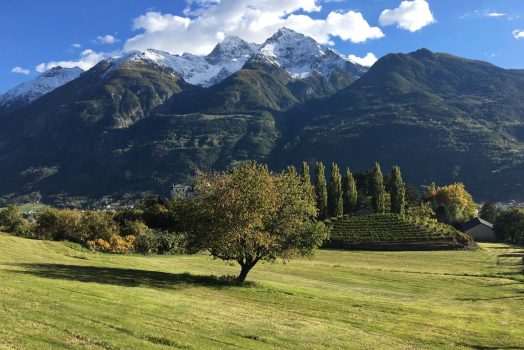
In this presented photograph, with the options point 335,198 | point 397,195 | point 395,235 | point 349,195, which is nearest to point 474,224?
point 397,195

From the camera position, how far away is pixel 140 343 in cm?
1627

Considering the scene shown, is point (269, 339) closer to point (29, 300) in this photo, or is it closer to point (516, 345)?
point (29, 300)

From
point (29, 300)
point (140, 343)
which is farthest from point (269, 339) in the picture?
point (29, 300)

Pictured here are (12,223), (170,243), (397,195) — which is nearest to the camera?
(12,223)

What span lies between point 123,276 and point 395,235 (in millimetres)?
63833

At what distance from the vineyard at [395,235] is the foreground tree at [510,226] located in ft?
77.5

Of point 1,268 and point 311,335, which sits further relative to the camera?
point 1,268

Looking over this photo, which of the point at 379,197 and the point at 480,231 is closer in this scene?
the point at 379,197

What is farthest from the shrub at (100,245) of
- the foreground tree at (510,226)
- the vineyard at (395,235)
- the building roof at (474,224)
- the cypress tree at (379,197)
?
the building roof at (474,224)

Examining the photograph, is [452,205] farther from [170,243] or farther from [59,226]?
[59,226]

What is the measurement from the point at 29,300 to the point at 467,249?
77.2m

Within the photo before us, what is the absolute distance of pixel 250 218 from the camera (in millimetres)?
35250

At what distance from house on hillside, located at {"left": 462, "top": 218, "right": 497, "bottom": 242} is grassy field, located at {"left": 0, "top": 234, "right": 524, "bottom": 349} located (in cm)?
7638

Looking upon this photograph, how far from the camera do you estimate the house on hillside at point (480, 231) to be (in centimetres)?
12019
